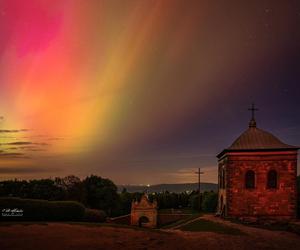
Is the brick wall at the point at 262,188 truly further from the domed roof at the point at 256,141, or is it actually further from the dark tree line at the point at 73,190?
the dark tree line at the point at 73,190

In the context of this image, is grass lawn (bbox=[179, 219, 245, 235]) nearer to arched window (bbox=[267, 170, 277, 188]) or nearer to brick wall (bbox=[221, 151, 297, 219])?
brick wall (bbox=[221, 151, 297, 219])

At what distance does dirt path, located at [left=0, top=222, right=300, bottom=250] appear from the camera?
1956 cm

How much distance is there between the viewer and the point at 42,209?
27797 millimetres

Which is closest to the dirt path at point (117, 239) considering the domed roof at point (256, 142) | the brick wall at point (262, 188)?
the brick wall at point (262, 188)

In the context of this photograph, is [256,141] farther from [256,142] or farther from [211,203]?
[211,203]

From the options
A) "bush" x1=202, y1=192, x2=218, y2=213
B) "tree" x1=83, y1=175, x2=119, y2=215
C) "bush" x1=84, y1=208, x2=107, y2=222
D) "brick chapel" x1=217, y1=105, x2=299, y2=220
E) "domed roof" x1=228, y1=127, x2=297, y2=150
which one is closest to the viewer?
"bush" x1=84, y1=208, x2=107, y2=222

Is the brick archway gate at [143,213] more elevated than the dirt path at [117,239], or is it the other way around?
the dirt path at [117,239]

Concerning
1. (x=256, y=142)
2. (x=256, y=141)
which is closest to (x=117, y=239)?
(x=256, y=142)

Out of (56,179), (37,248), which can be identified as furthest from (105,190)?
(37,248)

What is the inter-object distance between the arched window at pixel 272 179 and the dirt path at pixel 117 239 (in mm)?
10269

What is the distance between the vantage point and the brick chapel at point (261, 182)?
35938 mm

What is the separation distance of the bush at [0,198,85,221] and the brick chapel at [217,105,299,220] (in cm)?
1497

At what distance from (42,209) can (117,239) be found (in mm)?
8409

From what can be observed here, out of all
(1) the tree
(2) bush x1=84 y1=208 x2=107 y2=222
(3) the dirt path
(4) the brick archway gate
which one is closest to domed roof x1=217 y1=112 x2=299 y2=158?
(3) the dirt path
